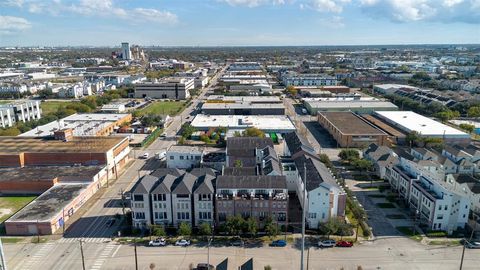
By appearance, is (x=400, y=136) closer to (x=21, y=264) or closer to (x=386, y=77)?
(x=21, y=264)

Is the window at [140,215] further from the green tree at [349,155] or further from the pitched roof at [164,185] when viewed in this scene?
the green tree at [349,155]

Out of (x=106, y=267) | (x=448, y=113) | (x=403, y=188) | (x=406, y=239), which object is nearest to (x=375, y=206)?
(x=403, y=188)

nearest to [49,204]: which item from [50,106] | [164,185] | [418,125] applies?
[164,185]

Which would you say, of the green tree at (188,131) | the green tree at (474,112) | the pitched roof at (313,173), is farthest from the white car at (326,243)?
the green tree at (474,112)

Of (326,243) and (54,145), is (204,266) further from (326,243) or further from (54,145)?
(54,145)

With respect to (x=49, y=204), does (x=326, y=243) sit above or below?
below

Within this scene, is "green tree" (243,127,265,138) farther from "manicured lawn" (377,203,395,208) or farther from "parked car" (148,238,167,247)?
"parked car" (148,238,167,247)

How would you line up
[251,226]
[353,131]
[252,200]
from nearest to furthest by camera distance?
1. [251,226]
2. [252,200]
3. [353,131]
